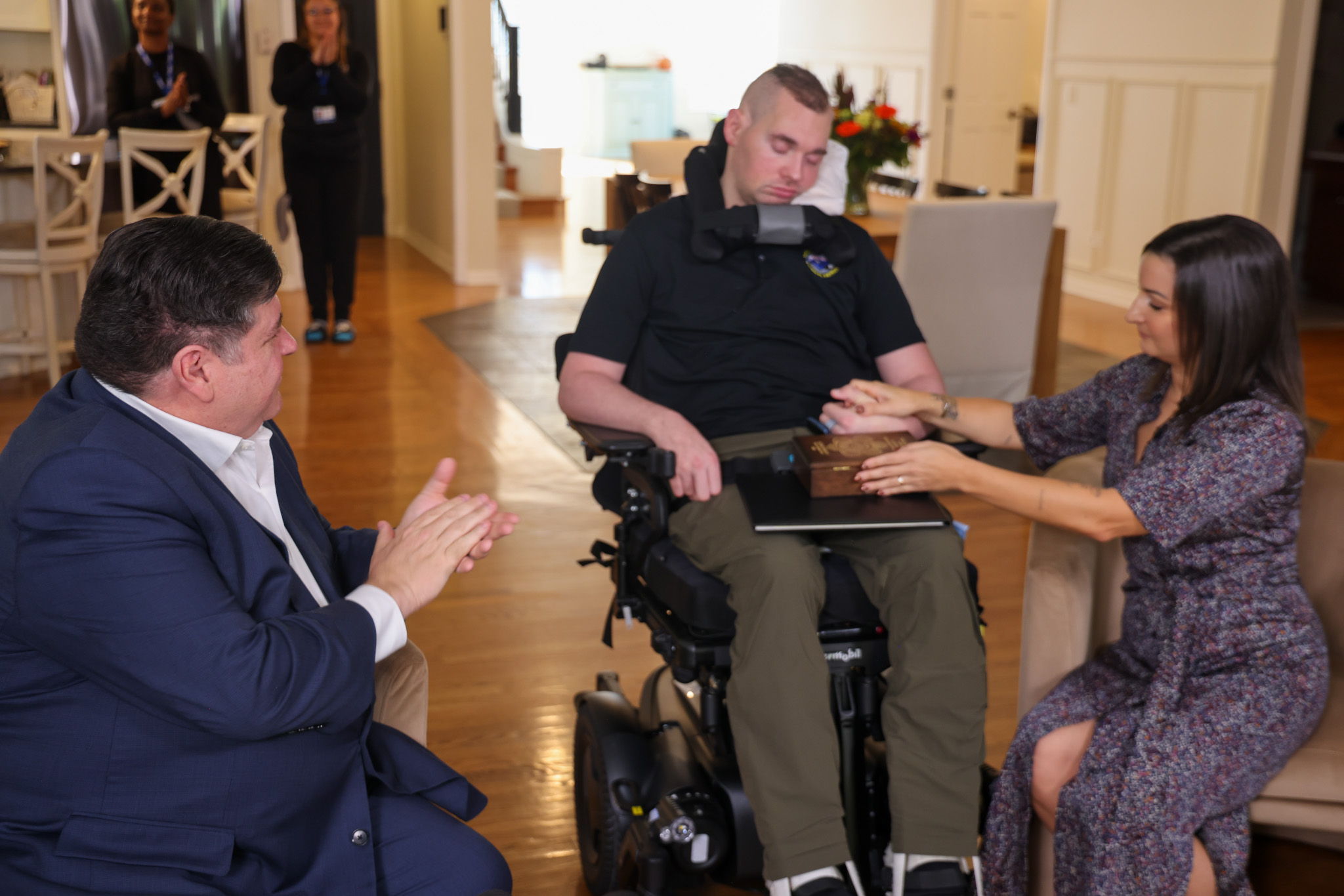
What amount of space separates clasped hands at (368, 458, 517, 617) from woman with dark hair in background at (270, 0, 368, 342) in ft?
15.9

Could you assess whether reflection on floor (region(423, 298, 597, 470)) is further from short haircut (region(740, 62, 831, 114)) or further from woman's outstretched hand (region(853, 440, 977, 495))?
woman's outstretched hand (region(853, 440, 977, 495))

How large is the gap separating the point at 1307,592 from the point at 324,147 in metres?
4.98

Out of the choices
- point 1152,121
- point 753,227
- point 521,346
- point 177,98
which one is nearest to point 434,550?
point 753,227

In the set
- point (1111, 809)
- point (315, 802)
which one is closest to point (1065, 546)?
point (1111, 809)

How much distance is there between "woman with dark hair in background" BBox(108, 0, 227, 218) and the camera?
5.82m

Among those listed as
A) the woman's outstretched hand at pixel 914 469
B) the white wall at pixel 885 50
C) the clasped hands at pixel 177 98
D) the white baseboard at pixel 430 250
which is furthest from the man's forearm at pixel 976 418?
the white wall at pixel 885 50

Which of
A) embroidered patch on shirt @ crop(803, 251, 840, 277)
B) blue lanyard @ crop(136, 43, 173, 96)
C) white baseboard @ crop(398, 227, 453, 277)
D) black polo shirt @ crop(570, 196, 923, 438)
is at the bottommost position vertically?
white baseboard @ crop(398, 227, 453, 277)

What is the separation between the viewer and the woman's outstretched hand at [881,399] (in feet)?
7.26

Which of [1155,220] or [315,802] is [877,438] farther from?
[1155,220]

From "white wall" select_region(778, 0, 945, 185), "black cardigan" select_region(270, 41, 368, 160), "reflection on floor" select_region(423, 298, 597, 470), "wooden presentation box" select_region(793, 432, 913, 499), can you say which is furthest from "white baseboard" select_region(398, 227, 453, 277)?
"wooden presentation box" select_region(793, 432, 913, 499)

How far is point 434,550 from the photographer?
147 cm

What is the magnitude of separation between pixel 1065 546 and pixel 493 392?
12.2 feet

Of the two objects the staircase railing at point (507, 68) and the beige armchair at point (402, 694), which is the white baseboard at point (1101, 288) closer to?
the staircase railing at point (507, 68)

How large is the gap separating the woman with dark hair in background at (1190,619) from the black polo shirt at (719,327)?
52 centimetres
